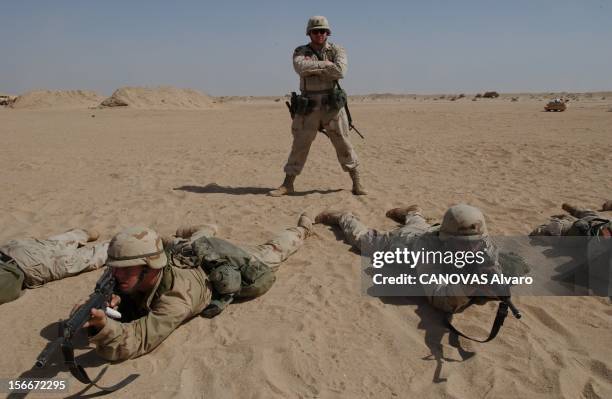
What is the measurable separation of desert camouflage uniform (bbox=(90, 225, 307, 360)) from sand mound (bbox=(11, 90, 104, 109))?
32.0 m

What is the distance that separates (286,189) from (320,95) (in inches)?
57.0

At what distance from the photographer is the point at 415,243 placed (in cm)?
415

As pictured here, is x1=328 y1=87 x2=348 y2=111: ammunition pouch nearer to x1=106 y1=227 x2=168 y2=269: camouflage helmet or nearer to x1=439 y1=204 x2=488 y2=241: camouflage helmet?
x1=439 y1=204 x2=488 y2=241: camouflage helmet

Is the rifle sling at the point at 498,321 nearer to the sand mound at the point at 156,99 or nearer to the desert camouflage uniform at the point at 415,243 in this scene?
the desert camouflage uniform at the point at 415,243

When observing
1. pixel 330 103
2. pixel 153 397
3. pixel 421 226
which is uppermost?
pixel 330 103

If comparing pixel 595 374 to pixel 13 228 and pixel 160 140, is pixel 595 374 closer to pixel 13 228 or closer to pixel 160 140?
pixel 13 228

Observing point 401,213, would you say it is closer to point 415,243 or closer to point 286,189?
point 415,243

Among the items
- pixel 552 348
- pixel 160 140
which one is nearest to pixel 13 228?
pixel 552 348

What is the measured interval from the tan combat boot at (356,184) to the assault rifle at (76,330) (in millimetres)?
Result: 4379

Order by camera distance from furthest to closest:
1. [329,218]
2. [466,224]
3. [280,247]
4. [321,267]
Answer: [329,218] → [280,247] → [321,267] → [466,224]

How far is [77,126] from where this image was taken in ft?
60.5

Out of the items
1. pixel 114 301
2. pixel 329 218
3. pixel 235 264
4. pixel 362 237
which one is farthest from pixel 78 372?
pixel 329 218

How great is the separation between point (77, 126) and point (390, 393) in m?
18.5

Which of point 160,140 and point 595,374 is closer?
point 595,374
